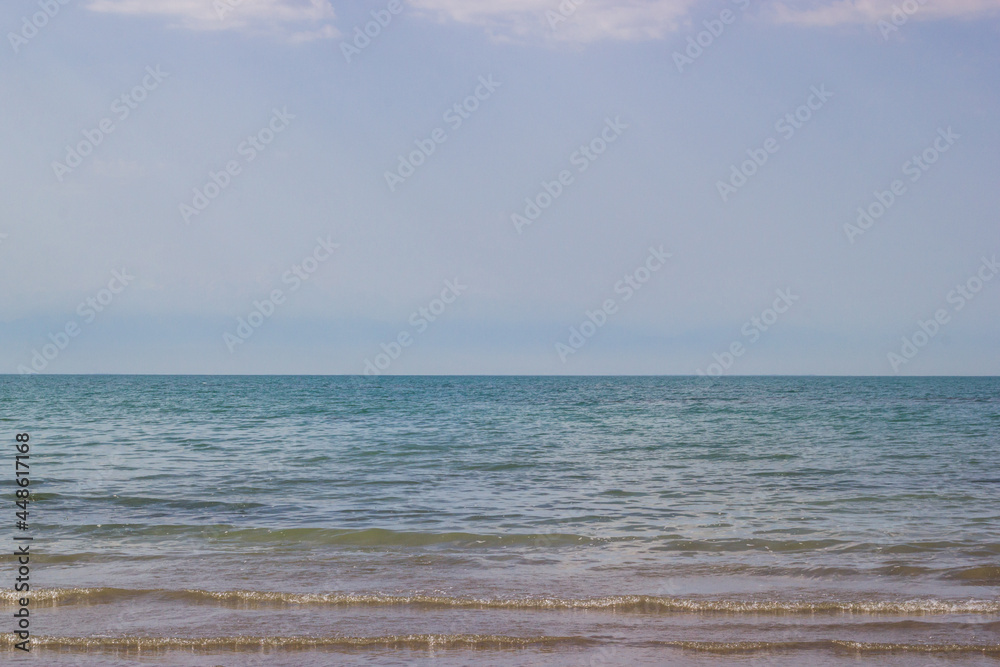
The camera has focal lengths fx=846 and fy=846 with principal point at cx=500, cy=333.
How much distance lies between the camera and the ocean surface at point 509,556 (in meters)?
7.72

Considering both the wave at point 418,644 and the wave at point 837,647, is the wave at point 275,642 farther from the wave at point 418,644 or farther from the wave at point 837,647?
the wave at point 837,647

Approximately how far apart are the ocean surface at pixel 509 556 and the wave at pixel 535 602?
0.10 ft

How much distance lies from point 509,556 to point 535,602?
228 centimetres

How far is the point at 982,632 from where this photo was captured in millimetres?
8016

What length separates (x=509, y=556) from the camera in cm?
1130

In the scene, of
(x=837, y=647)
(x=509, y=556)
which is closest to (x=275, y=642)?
(x=509, y=556)

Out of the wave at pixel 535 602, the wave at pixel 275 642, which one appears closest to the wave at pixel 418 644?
the wave at pixel 275 642

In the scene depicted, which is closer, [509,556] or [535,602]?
[535,602]

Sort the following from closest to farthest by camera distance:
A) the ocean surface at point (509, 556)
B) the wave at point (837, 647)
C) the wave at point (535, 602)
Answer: the wave at point (837, 647) → the ocean surface at point (509, 556) → the wave at point (535, 602)

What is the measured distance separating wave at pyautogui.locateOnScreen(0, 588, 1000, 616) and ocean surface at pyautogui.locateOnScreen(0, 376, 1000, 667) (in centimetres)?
3

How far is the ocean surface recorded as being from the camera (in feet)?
25.3

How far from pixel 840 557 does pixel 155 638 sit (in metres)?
8.28

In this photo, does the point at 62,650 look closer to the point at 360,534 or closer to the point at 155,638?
the point at 155,638

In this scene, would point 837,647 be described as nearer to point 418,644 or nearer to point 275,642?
point 418,644
